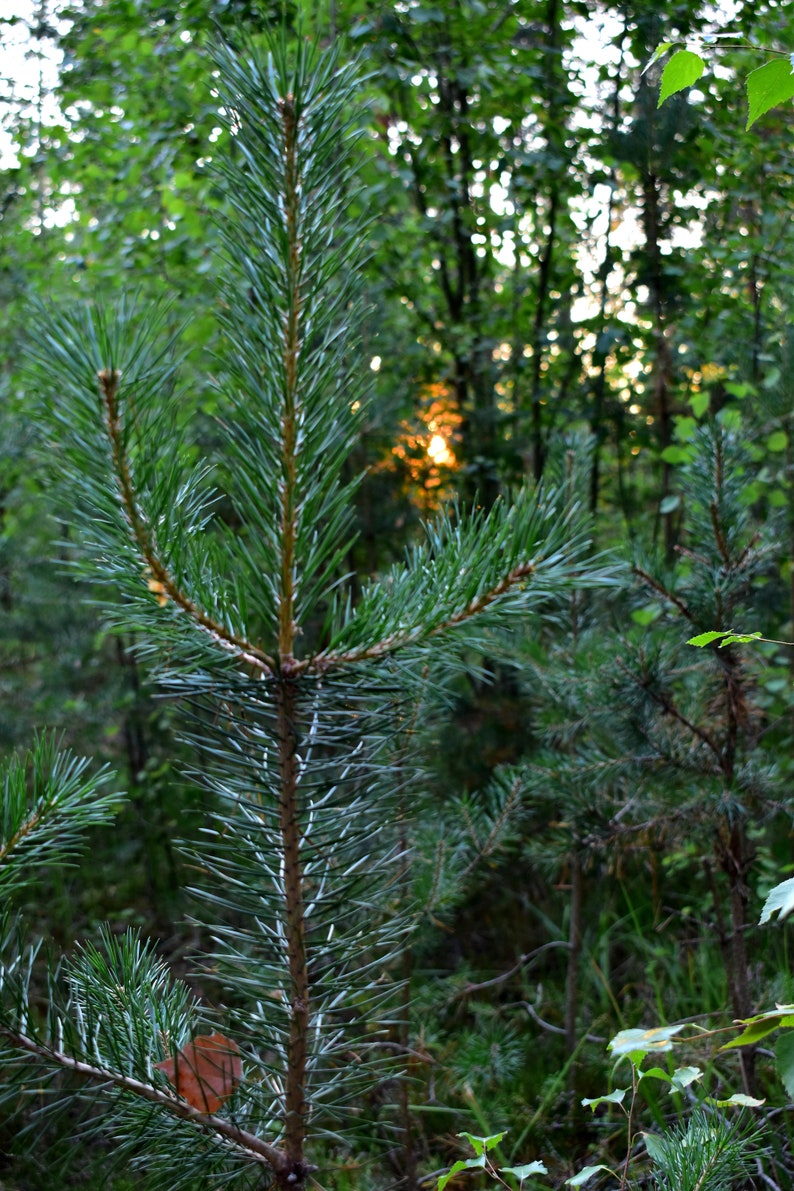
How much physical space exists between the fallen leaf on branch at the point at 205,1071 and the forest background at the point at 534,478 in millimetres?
557

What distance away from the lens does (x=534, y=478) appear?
8.77ft

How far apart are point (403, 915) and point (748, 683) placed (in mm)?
884

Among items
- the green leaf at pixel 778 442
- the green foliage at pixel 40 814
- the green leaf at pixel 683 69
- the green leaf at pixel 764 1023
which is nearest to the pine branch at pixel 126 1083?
the green foliage at pixel 40 814

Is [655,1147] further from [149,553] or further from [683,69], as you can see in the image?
[683,69]

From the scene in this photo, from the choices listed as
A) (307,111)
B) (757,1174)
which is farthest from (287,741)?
(757,1174)

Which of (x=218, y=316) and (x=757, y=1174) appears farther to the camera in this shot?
(x=757, y=1174)

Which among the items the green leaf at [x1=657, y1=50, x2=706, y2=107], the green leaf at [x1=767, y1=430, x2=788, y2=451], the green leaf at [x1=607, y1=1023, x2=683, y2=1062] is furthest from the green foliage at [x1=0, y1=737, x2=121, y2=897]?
the green leaf at [x1=767, y1=430, x2=788, y2=451]

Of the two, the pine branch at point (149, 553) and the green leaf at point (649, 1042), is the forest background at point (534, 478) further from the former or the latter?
the green leaf at point (649, 1042)

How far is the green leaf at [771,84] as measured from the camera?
2.68 ft

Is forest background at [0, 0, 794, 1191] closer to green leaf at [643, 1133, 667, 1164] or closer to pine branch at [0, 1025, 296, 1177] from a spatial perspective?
green leaf at [643, 1133, 667, 1164]

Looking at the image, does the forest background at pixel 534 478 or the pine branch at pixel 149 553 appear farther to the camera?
the forest background at pixel 534 478

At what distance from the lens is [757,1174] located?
134cm

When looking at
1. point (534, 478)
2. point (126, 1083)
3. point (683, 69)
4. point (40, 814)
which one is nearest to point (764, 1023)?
point (126, 1083)

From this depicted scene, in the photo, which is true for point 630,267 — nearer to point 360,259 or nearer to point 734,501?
point 734,501
